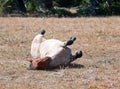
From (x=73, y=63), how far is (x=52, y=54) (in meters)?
0.83

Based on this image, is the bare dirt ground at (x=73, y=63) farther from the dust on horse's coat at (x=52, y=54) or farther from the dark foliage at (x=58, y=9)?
the dark foliage at (x=58, y=9)

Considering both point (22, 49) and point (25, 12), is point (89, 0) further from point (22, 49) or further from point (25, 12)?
point (22, 49)

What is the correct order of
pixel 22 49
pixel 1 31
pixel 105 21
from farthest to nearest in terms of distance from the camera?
pixel 105 21, pixel 1 31, pixel 22 49

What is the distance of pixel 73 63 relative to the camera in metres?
9.23

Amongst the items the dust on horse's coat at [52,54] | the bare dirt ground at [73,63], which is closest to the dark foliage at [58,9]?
the bare dirt ground at [73,63]

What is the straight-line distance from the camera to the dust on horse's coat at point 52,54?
8242mm

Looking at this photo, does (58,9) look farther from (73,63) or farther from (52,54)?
(52,54)

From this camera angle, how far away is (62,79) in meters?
7.64

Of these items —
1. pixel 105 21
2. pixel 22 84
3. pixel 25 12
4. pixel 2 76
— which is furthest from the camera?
pixel 25 12

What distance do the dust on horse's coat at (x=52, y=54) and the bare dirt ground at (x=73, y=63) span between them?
0.46 ft

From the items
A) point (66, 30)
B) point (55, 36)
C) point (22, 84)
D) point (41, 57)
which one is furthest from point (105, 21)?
point (22, 84)

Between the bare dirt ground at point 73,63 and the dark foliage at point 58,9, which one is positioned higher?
the bare dirt ground at point 73,63

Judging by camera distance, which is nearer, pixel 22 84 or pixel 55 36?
pixel 22 84

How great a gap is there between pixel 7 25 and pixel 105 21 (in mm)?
4102
